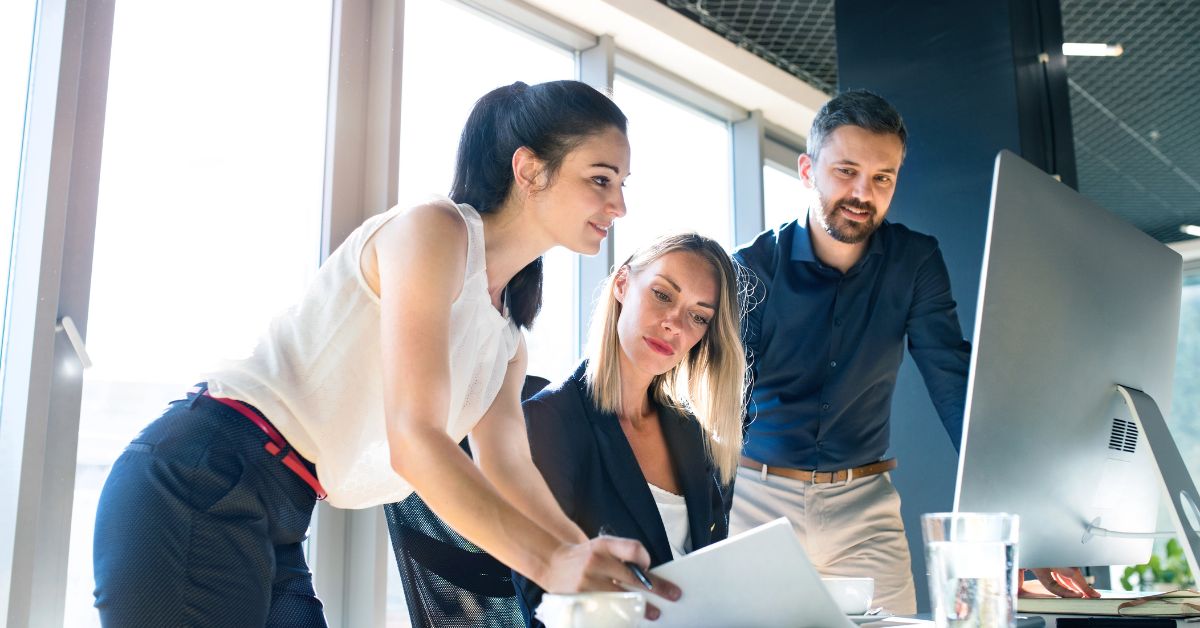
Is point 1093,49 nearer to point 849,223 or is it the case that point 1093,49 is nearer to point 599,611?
point 849,223

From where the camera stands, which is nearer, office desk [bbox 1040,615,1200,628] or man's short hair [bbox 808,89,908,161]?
office desk [bbox 1040,615,1200,628]

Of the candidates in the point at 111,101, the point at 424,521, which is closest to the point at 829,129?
the point at 424,521

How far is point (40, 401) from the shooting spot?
2.01 metres

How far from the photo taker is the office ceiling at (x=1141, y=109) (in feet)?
9.84

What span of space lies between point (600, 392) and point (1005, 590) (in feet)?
3.10

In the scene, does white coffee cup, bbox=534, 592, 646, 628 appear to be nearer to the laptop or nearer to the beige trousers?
the laptop

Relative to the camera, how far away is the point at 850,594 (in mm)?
1092

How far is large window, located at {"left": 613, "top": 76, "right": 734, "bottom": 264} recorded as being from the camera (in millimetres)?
3688

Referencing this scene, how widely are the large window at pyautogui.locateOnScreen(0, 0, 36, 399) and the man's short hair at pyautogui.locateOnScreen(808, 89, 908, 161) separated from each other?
1.63 meters

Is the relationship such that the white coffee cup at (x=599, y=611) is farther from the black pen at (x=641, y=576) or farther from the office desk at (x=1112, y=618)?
the office desk at (x=1112, y=618)

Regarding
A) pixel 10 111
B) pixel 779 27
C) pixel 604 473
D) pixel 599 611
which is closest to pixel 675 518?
pixel 604 473

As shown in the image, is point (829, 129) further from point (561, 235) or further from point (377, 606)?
point (377, 606)

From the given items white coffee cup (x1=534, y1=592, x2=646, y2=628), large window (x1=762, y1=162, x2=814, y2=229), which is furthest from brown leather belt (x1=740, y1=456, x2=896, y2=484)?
large window (x1=762, y1=162, x2=814, y2=229)

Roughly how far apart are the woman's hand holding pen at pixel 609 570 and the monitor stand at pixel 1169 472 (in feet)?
2.39
